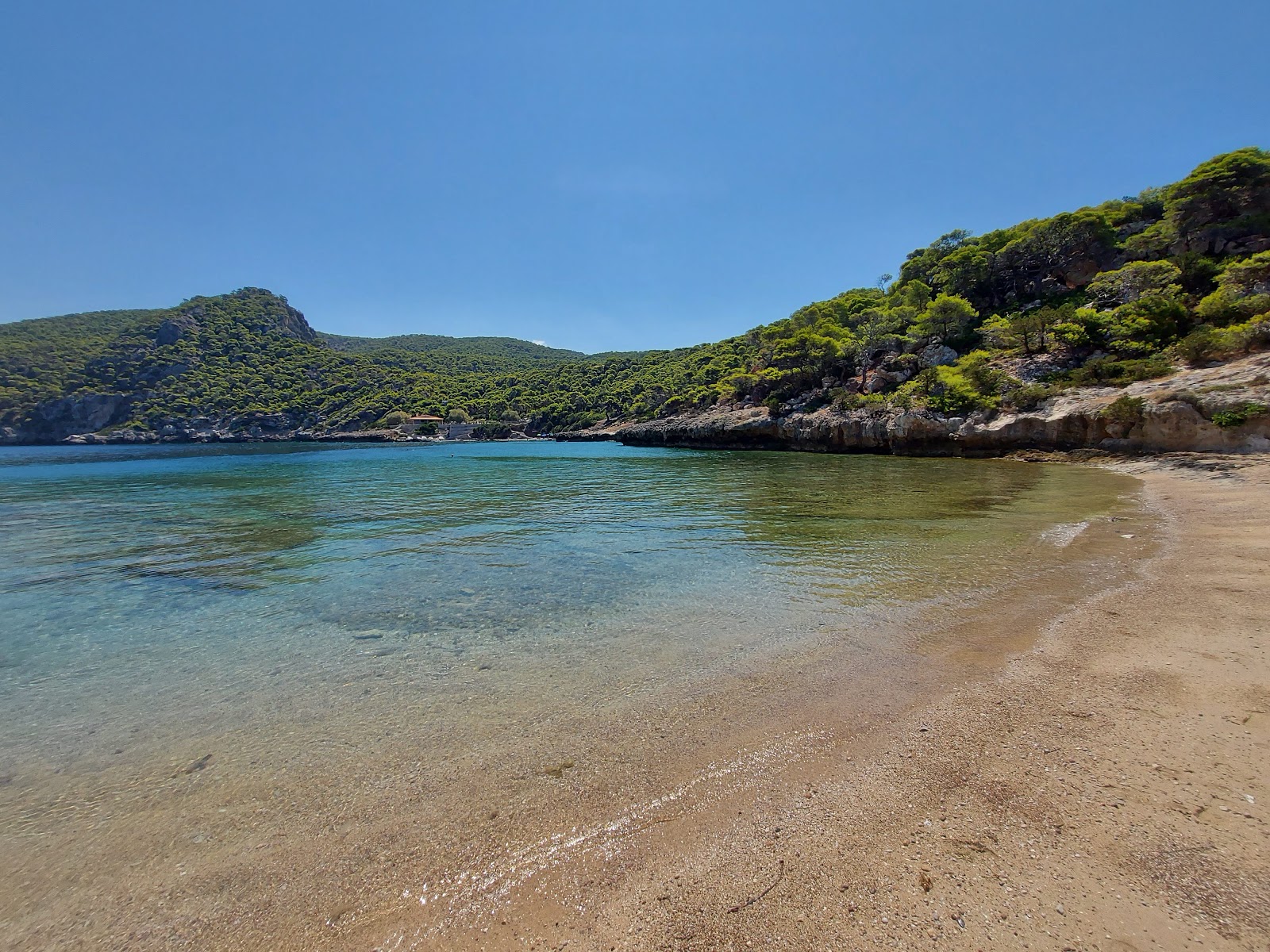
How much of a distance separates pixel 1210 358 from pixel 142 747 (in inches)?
1606

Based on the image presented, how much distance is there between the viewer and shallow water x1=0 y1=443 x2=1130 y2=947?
3400 mm

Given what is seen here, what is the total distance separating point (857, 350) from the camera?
5178 centimetres

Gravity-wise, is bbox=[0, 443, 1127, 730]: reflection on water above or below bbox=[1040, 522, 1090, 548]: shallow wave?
below

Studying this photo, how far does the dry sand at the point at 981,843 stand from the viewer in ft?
7.78

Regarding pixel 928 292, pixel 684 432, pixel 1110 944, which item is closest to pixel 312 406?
pixel 684 432

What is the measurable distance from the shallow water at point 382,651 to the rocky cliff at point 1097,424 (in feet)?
37.3

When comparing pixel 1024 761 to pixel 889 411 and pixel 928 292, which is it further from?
pixel 928 292

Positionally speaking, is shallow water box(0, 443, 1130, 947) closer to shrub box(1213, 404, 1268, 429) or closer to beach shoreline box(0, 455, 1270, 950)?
beach shoreline box(0, 455, 1270, 950)

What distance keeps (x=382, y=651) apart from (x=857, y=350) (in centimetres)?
5474

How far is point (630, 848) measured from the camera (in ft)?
9.79

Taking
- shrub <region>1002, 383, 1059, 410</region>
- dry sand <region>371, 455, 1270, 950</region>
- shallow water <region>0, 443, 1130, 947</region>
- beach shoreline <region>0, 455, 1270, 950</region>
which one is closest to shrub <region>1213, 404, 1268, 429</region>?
shrub <region>1002, 383, 1059, 410</region>

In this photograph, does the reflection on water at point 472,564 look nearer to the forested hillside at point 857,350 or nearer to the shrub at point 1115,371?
the shrub at point 1115,371

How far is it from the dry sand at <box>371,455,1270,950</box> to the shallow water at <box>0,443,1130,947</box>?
74cm

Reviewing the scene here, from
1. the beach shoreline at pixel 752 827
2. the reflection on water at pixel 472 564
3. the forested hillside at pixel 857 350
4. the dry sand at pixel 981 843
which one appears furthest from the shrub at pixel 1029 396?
the dry sand at pixel 981 843
